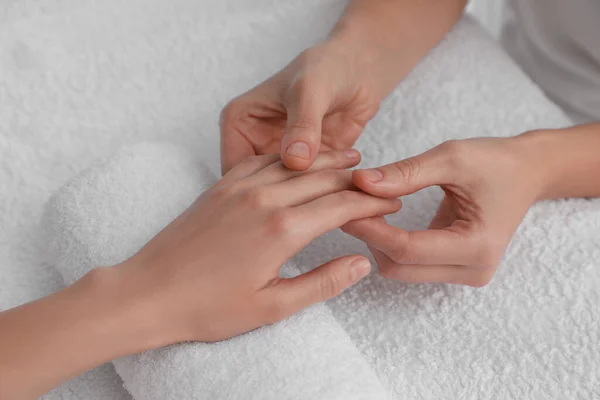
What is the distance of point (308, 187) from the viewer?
684 mm

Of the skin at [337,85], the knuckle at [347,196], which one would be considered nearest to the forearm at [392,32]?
the skin at [337,85]

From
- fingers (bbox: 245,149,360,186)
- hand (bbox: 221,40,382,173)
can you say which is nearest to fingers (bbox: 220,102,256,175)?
hand (bbox: 221,40,382,173)

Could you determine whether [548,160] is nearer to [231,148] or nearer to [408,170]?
[408,170]

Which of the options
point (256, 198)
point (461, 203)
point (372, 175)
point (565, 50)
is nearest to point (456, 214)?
point (461, 203)

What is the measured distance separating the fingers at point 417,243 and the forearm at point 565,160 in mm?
142

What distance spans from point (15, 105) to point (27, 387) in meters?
0.44

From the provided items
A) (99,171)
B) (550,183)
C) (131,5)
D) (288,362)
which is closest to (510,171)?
(550,183)

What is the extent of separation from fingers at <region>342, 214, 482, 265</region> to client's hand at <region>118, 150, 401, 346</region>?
2 centimetres

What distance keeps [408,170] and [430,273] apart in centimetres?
11

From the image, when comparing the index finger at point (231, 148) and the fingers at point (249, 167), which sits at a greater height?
the fingers at point (249, 167)

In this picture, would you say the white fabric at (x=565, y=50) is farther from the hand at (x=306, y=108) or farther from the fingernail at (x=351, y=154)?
the fingernail at (x=351, y=154)

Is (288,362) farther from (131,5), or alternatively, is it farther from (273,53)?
(131,5)

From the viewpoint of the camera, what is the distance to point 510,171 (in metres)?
0.75

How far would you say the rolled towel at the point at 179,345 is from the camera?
0.58 metres
